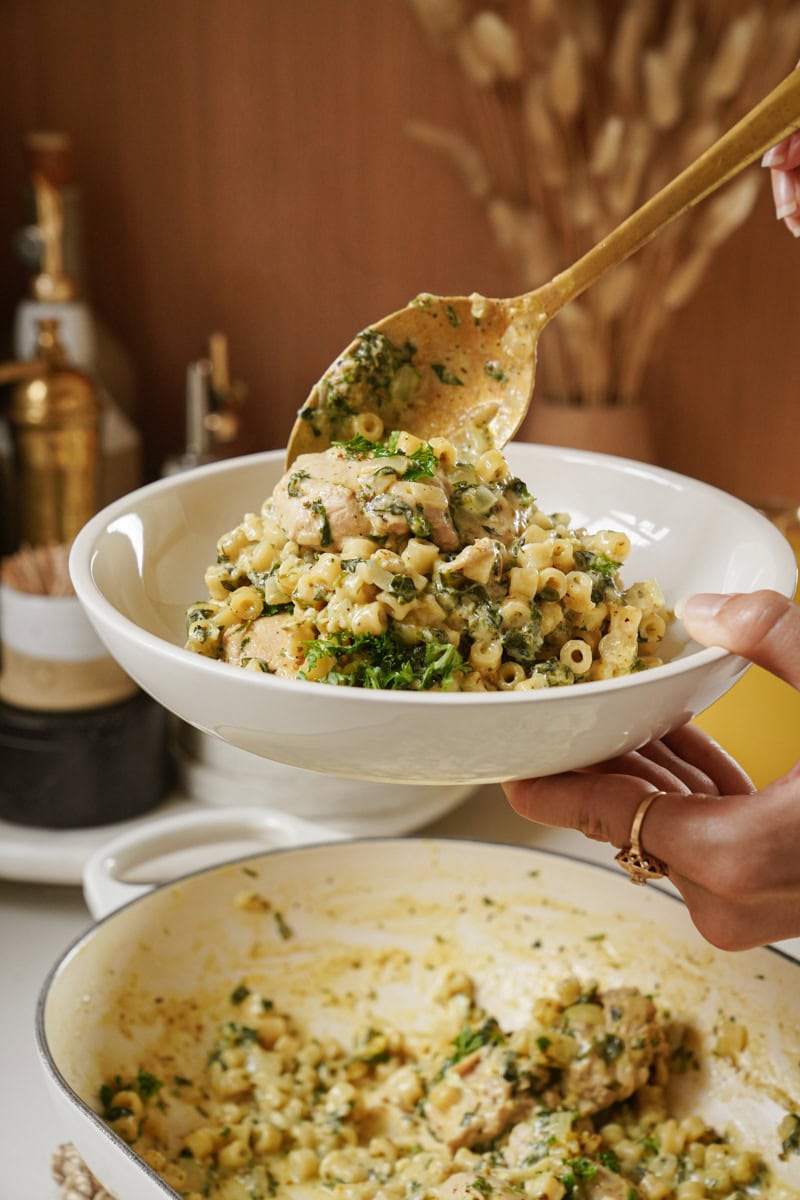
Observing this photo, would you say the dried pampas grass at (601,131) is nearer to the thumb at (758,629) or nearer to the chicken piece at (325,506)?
the chicken piece at (325,506)

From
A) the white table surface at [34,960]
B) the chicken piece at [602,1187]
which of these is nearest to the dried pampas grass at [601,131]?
the white table surface at [34,960]

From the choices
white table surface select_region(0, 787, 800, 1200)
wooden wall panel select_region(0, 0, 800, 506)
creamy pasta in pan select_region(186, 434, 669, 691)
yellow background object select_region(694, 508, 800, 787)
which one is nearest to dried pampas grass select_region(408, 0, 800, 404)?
wooden wall panel select_region(0, 0, 800, 506)

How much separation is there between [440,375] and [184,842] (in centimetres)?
69

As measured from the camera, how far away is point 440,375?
1171mm

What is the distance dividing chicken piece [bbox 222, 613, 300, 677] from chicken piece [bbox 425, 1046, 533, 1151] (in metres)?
0.54

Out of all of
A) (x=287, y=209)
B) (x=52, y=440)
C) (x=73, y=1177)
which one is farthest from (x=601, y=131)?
(x=73, y=1177)

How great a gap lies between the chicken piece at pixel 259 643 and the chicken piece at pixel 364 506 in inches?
2.7

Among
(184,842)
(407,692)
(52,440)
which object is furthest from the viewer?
(52,440)

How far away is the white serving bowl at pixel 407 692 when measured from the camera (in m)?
0.82

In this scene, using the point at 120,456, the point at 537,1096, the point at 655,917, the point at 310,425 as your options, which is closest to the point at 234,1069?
the point at 537,1096

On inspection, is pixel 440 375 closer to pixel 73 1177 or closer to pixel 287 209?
pixel 73 1177

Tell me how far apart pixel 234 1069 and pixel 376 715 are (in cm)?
66

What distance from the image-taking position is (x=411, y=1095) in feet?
4.28

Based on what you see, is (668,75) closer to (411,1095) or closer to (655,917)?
(655,917)
